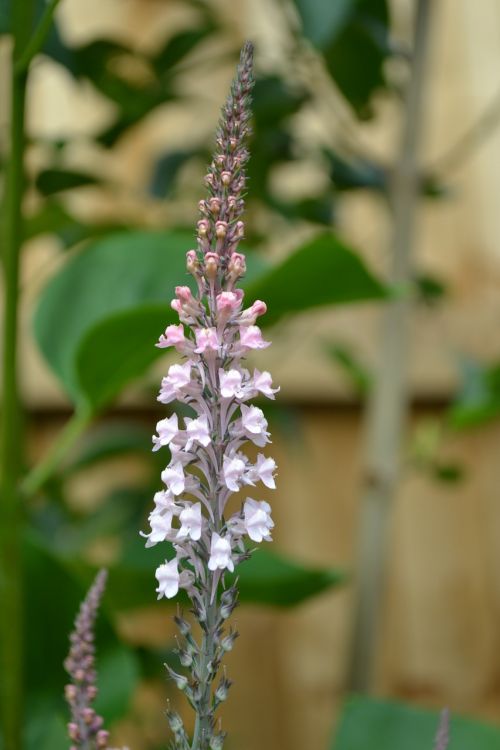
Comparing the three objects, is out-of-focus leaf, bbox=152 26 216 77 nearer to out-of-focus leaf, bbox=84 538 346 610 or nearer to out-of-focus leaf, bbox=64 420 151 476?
out-of-focus leaf, bbox=64 420 151 476

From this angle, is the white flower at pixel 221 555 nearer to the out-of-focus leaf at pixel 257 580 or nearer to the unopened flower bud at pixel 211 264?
the unopened flower bud at pixel 211 264

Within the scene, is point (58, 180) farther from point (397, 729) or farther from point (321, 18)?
point (397, 729)

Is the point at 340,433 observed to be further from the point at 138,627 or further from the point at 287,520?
the point at 138,627

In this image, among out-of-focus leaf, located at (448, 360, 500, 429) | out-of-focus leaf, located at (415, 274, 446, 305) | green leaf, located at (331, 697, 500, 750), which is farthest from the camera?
out-of-focus leaf, located at (415, 274, 446, 305)

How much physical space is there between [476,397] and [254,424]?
1.92 ft

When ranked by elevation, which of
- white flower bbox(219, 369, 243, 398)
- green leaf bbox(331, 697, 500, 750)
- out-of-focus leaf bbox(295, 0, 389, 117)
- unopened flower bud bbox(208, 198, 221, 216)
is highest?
out-of-focus leaf bbox(295, 0, 389, 117)

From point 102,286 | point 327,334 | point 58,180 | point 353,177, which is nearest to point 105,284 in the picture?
point 102,286

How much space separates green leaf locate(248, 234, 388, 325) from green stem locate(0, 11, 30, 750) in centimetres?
11

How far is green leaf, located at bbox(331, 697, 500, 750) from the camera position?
1.65 ft

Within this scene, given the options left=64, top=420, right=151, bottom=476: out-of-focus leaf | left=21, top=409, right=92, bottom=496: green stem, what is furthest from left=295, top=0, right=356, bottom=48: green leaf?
left=64, top=420, right=151, bottom=476: out-of-focus leaf

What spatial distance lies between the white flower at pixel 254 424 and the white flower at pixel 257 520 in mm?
14

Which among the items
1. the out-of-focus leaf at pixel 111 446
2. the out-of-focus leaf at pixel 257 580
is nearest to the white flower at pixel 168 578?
the out-of-focus leaf at pixel 257 580

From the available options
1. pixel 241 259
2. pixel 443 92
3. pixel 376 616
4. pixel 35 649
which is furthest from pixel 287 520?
pixel 241 259

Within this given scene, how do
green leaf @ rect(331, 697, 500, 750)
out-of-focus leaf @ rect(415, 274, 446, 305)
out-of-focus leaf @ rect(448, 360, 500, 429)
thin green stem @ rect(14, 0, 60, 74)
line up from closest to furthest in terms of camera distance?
1. thin green stem @ rect(14, 0, 60, 74)
2. green leaf @ rect(331, 697, 500, 750)
3. out-of-focus leaf @ rect(448, 360, 500, 429)
4. out-of-focus leaf @ rect(415, 274, 446, 305)
